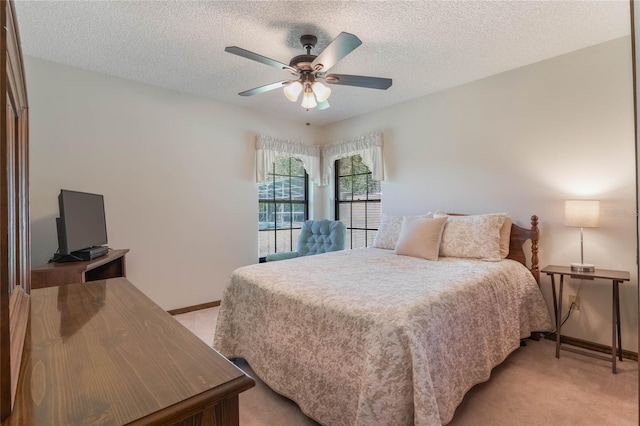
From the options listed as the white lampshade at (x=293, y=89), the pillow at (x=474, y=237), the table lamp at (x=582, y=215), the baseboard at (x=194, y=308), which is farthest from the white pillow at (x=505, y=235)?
the baseboard at (x=194, y=308)

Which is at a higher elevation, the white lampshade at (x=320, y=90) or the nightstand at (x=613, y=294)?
the white lampshade at (x=320, y=90)

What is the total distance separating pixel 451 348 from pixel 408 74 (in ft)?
8.14

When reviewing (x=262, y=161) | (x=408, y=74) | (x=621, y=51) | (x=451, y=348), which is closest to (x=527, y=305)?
(x=451, y=348)

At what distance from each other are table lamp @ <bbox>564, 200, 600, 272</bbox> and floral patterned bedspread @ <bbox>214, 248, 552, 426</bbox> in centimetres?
43

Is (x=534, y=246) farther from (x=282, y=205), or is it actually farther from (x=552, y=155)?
(x=282, y=205)

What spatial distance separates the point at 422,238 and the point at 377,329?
1610 millimetres

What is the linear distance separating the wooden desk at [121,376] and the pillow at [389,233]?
110 inches

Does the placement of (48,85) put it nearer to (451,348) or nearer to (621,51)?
(451,348)

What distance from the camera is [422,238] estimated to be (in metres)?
2.85

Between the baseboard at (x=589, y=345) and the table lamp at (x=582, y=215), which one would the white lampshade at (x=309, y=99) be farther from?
the baseboard at (x=589, y=345)

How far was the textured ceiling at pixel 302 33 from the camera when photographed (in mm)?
2025

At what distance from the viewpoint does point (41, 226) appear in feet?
8.86

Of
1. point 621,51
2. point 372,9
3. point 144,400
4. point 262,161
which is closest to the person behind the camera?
point 144,400

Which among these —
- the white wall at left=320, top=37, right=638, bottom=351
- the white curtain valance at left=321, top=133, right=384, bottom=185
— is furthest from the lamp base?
the white curtain valance at left=321, top=133, right=384, bottom=185
